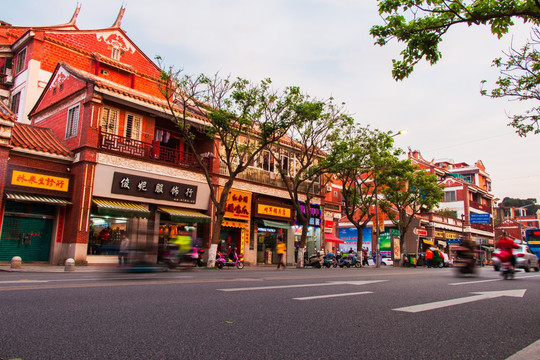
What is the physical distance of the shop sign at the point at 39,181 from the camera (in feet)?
58.3

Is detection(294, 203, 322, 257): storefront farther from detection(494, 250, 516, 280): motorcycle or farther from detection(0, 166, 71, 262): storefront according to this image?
detection(494, 250, 516, 280): motorcycle

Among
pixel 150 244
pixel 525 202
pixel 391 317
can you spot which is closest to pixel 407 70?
pixel 391 317

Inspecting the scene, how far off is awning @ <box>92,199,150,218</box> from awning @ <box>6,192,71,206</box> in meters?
1.38

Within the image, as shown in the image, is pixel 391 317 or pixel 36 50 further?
pixel 36 50

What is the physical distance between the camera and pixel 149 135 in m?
23.1

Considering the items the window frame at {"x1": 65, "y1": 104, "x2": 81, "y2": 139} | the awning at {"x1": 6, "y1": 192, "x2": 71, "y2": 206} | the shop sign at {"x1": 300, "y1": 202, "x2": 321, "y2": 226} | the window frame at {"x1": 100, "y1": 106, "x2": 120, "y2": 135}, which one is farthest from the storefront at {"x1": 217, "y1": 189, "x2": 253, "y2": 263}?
the awning at {"x1": 6, "y1": 192, "x2": 71, "y2": 206}

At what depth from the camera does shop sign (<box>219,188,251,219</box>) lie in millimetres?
26044

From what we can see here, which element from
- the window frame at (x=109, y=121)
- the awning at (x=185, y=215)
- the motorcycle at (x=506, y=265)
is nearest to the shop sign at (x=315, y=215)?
the awning at (x=185, y=215)

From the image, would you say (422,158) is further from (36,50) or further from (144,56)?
(36,50)

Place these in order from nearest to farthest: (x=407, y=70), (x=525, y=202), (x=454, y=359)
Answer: (x=454, y=359) → (x=407, y=70) → (x=525, y=202)

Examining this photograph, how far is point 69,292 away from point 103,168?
48.3 feet

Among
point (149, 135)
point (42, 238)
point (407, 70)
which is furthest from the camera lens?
point (149, 135)

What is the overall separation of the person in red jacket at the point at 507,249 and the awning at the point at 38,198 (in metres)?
17.7

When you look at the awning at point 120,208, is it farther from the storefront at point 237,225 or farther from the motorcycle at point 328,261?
the motorcycle at point 328,261
